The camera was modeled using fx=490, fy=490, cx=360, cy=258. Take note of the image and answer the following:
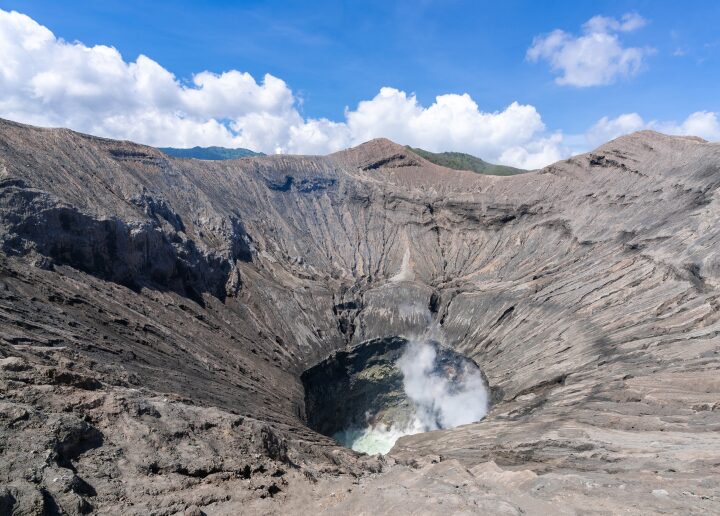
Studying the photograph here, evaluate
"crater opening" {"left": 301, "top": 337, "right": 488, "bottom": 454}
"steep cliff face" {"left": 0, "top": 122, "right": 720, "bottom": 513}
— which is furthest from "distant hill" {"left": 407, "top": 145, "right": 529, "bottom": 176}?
"crater opening" {"left": 301, "top": 337, "right": 488, "bottom": 454}

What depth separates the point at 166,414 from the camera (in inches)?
763

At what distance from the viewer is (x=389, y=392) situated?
59312 mm

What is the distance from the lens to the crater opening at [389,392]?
5347cm

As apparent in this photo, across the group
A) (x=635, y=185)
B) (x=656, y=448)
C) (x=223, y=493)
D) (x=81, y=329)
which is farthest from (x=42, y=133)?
(x=635, y=185)

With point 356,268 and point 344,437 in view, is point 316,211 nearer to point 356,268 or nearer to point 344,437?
point 356,268

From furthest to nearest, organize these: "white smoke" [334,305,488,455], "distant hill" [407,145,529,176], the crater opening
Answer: "distant hill" [407,145,529,176] < the crater opening < "white smoke" [334,305,488,455]

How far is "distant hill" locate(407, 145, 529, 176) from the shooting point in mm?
156750

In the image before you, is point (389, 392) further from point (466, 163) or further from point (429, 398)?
point (466, 163)

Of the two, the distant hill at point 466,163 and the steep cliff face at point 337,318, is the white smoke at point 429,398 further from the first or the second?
the distant hill at point 466,163

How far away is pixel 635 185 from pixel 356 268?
45.2 meters

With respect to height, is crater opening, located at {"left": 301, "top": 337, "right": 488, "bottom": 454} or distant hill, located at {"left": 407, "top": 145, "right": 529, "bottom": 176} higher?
distant hill, located at {"left": 407, "top": 145, "right": 529, "bottom": 176}

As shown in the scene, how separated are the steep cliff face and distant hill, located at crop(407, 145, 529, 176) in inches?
2210

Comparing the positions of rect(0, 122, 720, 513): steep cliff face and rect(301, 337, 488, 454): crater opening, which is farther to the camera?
rect(301, 337, 488, 454): crater opening

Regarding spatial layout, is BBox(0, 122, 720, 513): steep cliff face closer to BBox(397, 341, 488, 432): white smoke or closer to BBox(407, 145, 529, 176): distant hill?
BBox(397, 341, 488, 432): white smoke
